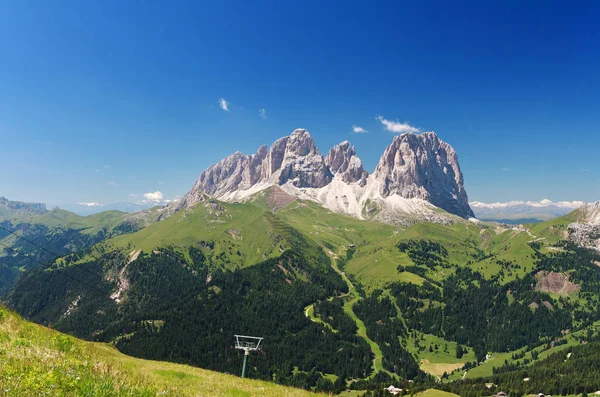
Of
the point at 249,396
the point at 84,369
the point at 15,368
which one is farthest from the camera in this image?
the point at 249,396

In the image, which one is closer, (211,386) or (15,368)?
(15,368)

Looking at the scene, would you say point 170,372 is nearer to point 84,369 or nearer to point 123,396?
point 84,369

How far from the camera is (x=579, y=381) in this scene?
186 meters

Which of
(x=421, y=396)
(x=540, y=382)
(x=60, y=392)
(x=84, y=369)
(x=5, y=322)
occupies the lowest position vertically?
(x=540, y=382)

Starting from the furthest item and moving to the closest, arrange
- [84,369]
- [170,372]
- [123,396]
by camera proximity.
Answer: [170,372]
[84,369]
[123,396]

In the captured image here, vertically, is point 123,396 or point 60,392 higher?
point 60,392

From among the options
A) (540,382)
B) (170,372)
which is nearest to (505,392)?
(540,382)

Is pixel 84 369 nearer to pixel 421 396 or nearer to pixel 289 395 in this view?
pixel 289 395

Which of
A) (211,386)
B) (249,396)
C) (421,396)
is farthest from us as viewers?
(421,396)

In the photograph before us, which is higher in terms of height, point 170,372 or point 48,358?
point 48,358

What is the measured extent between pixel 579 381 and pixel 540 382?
1858cm

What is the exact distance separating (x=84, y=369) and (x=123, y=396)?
10.3 ft

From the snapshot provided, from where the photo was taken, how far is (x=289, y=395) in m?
17.3

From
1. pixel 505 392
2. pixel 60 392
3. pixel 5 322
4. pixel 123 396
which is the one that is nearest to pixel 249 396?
pixel 123 396
